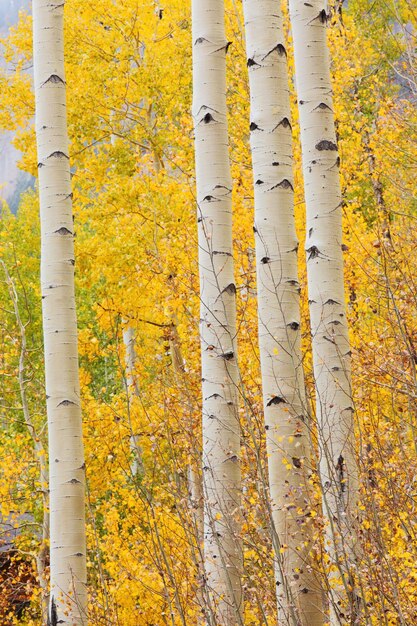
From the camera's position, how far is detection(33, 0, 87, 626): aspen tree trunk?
4.69 meters

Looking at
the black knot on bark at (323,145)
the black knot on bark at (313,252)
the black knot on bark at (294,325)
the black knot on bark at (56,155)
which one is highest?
the black knot on bark at (56,155)

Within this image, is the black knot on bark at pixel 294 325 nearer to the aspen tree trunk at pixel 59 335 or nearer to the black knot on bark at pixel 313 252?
the black knot on bark at pixel 313 252

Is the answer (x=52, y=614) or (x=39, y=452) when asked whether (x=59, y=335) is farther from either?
(x=39, y=452)

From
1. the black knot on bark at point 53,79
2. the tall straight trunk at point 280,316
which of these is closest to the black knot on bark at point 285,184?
the tall straight trunk at point 280,316

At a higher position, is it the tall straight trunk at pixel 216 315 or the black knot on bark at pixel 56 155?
the black knot on bark at pixel 56 155

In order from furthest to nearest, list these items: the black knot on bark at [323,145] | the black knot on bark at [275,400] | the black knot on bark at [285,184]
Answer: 1. the black knot on bark at [323,145]
2. the black knot on bark at [285,184]
3. the black knot on bark at [275,400]

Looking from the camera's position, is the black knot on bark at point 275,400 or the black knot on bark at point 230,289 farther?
the black knot on bark at point 230,289

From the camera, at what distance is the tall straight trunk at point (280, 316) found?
3.99 metres

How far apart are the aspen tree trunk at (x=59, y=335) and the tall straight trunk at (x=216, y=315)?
0.82 metres

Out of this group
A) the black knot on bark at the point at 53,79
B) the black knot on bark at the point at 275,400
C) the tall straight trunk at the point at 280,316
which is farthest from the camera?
the black knot on bark at the point at 53,79

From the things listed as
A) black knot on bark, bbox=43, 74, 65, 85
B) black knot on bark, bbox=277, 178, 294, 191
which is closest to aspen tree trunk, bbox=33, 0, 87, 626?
black knot on bark, bbox=43, 74, 65, 85

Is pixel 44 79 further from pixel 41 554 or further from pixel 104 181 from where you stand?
pixel 41 554

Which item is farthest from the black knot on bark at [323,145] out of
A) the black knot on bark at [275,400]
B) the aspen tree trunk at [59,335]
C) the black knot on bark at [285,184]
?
the aspen tree trunk at [59,335]

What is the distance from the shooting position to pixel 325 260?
4477 millimetres
